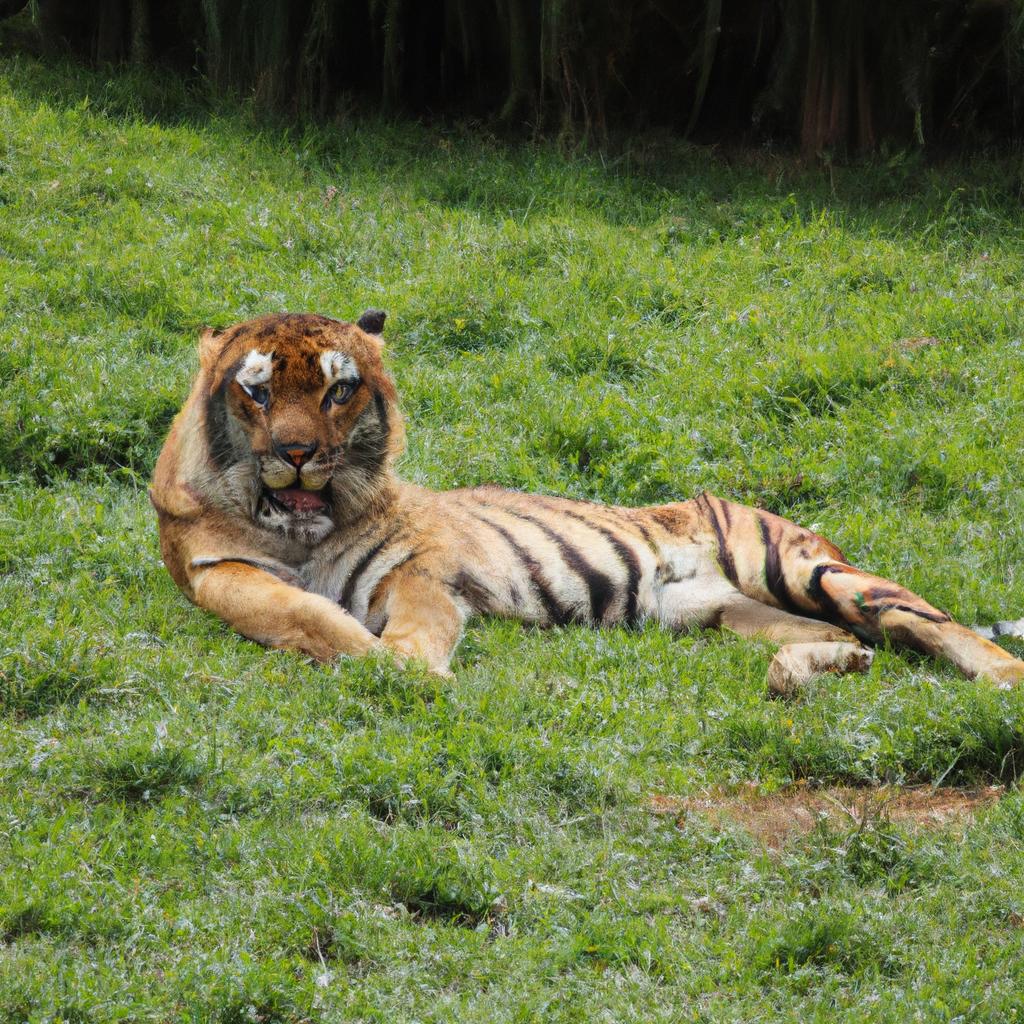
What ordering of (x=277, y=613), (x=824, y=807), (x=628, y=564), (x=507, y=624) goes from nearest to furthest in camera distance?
(x=824, y=807)
(x=277, y=613)
(x=507, y=624)
(x=628, y=564)

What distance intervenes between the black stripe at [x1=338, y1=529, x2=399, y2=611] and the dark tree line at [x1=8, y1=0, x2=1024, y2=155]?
699 centimetres

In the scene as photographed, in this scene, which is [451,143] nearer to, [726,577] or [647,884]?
[726,577]

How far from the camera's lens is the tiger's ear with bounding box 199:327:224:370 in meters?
6.50

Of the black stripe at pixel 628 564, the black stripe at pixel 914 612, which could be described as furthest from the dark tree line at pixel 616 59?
the black stripe at pixel 914 612

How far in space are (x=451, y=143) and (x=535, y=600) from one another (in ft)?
23.1

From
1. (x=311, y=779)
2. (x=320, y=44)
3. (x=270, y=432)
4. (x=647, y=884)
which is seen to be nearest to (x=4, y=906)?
(x=311, y=779)

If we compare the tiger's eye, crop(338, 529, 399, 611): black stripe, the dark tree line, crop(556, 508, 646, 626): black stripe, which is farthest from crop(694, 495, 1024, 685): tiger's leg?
the dark tree line

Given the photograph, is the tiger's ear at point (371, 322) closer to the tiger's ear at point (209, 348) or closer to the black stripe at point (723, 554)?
the tiger's ear at point (209, 348)

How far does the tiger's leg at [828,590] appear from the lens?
231 inches

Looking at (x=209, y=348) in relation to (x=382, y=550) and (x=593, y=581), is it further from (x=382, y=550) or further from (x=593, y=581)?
(x=593, y=581)

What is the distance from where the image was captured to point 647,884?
14.3 feet

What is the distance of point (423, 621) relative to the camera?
19.9 ft

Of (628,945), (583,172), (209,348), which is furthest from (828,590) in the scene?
(583,172)

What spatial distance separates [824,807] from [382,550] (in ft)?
7.75
